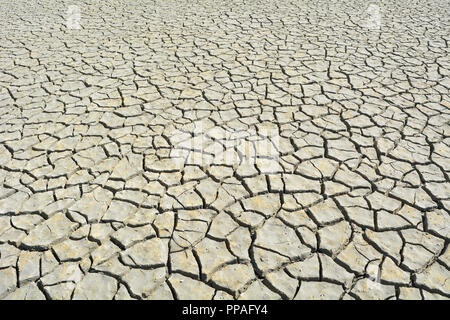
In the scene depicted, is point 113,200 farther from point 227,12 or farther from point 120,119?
point 227,12

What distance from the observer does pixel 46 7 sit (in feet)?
21.3

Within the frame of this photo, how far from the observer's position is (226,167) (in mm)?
2678

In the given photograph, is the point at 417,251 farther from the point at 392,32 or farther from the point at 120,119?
the point at 392,32

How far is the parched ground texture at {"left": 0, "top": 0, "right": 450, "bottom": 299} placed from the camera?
1.94 metres

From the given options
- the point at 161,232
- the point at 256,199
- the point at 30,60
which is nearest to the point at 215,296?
the point at 161,232

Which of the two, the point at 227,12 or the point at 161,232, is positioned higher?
the point at 227,12

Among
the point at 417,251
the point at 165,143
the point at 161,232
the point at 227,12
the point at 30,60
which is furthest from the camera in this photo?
the point at 227,12

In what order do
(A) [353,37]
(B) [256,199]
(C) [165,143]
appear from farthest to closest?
(A) [353,37], (C) [165,143], (B) [256,199]

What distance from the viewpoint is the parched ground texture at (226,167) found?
1941 mm

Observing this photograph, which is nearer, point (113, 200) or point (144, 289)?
point (144, 289)

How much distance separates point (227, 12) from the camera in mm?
6051

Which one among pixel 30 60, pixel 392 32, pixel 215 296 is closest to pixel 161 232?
pixel 215 296
